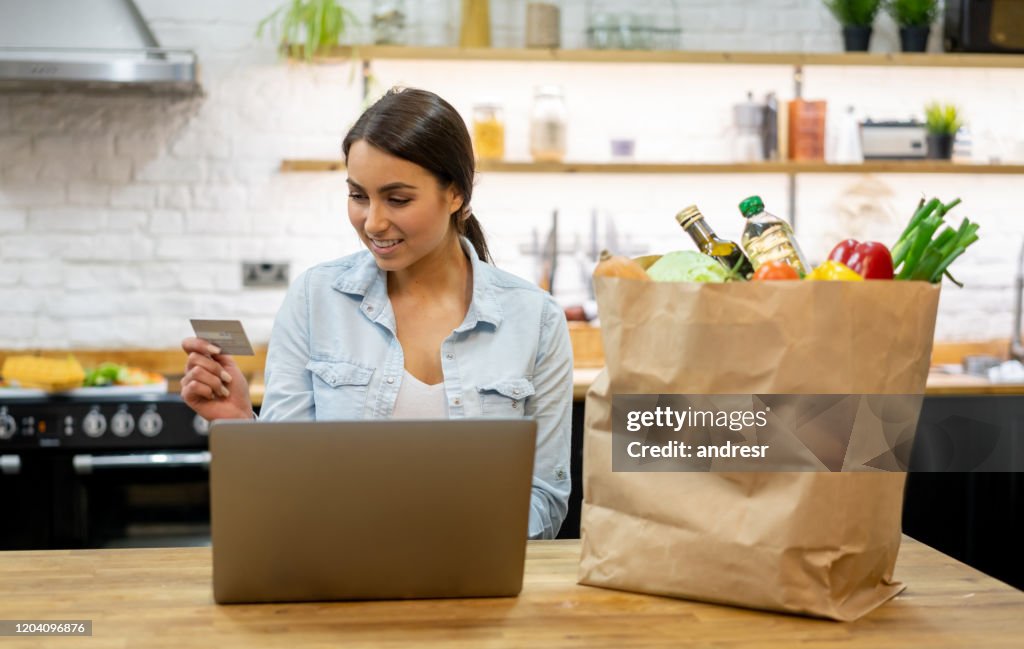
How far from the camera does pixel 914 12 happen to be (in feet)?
12.2

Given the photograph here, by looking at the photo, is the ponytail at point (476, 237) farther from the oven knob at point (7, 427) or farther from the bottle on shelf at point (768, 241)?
the oven knob at point (7, 427)

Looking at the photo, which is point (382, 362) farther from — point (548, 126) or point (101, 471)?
point (548, 126)

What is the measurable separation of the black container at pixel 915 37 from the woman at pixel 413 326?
7.94 ft

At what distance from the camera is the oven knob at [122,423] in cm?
298

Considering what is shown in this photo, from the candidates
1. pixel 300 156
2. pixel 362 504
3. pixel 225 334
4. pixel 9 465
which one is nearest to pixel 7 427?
pixel 9 465

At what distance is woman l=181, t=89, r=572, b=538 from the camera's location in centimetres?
169

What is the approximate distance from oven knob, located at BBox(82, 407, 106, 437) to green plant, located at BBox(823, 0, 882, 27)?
106 inches

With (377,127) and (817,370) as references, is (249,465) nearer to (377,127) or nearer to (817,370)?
(817,370)

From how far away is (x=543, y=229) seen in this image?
3779 mm

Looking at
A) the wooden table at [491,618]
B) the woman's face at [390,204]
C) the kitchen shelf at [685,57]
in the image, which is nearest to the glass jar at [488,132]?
the kitchen shelf at [685,57]

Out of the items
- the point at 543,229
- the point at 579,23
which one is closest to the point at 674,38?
the point at 579,23

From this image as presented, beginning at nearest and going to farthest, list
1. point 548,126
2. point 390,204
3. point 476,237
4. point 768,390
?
1. point 768,390
2. point 390,204
3. point 476,237
4. point 548,126

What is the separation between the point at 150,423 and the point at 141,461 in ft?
0.35

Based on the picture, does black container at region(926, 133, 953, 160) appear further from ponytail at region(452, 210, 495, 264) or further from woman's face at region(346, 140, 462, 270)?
woman's face at region(346, 140, 462, 270)
